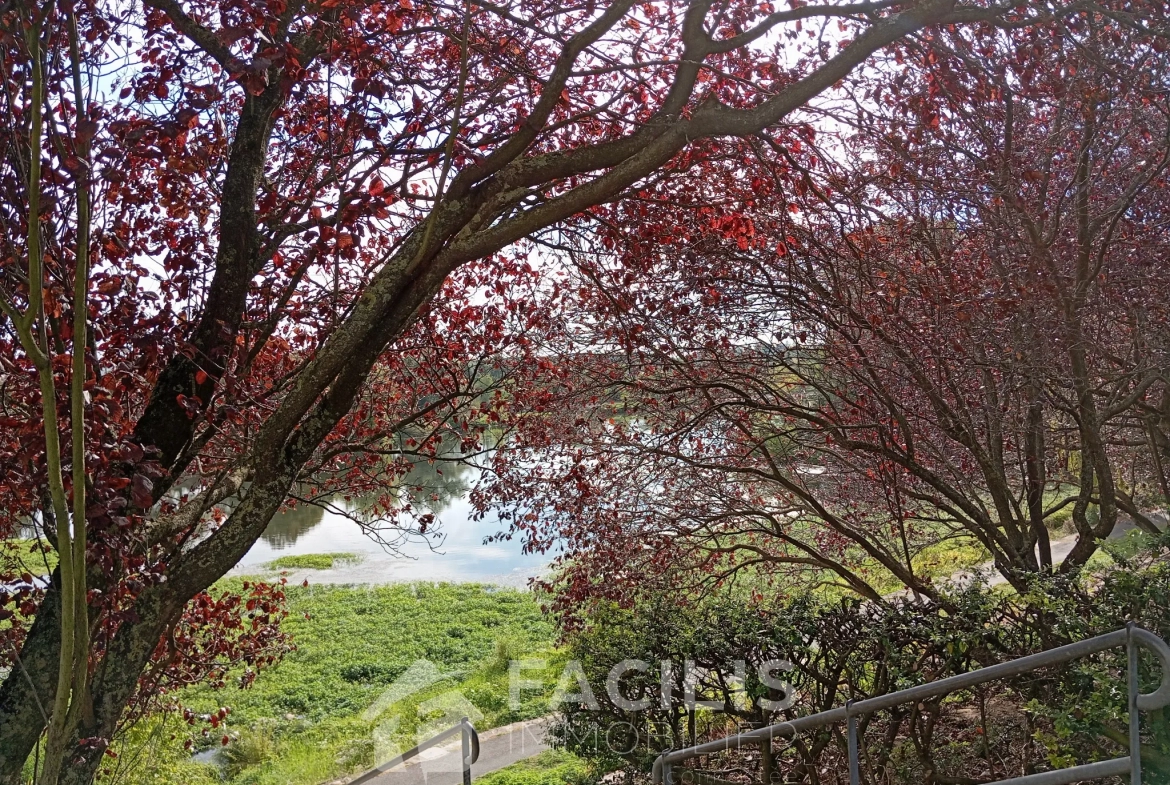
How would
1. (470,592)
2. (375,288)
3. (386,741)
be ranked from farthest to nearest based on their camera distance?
(470,592) < (386,741) < (375,288)

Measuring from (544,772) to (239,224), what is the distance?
6634mm

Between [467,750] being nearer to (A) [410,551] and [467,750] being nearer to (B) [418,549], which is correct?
(A) [410,551]

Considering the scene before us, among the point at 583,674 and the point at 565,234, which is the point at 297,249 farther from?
the point at 583,674

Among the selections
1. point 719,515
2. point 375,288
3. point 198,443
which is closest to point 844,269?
point 719,515

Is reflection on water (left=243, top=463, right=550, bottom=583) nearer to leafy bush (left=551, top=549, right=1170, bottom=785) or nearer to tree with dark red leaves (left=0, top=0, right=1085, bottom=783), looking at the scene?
leafy bush (left=551, top=549, right=1170, bottom=785)

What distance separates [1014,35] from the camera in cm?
449

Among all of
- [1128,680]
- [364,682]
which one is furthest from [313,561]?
[1128,680]

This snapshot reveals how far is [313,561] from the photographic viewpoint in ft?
85.0

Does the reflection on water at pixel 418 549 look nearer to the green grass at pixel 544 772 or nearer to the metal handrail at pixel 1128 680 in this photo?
the green grass at pixel 544 772

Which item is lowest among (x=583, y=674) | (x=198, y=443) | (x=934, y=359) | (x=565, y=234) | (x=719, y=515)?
(x=583, y=674)

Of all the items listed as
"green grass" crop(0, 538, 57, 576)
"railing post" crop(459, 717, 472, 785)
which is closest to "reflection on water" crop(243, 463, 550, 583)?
"green grass" crop(0, 538, 57, 576)

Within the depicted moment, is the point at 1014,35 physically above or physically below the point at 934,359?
above

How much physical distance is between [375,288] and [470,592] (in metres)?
19.7

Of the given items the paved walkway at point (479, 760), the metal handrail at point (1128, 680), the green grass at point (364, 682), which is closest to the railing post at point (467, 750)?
the metal handrail at point (1128, 680)
